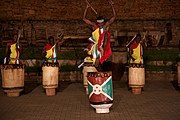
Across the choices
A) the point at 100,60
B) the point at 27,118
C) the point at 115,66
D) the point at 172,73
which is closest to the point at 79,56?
the point at 115,66

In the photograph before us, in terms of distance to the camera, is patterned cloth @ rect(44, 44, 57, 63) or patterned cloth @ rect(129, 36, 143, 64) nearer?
patterned cloth @ rect(44, 44, 57, 63)

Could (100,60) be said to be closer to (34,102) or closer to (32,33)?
(34,102)

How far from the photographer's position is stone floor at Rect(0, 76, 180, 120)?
756 centimetres

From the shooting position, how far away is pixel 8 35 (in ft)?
60.5

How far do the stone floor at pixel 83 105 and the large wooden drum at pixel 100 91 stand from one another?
9.1 inches

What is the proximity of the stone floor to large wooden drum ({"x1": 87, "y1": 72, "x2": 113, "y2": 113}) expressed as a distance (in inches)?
9.1

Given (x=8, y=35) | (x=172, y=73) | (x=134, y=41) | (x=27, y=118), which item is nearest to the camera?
(x=27, y=118)

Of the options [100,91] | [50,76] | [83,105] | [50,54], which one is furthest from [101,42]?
[50,54]

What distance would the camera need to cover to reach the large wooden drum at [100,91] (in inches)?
310

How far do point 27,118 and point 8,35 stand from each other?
11.8m

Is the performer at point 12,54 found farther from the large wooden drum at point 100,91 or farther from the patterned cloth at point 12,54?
the large wooden drum at point 100,91

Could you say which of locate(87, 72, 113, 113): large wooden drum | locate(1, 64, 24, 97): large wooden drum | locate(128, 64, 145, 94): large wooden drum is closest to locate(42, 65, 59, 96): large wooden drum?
locate(1, 64, 24, 97): large wooden drum

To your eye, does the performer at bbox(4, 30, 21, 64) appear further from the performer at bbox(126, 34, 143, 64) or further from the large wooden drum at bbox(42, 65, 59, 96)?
the performer at bbox(126, 34, 143, 64)

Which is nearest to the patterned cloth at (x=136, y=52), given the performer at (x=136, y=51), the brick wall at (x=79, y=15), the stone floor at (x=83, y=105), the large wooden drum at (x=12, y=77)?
the performer at (x=136, y=51)
